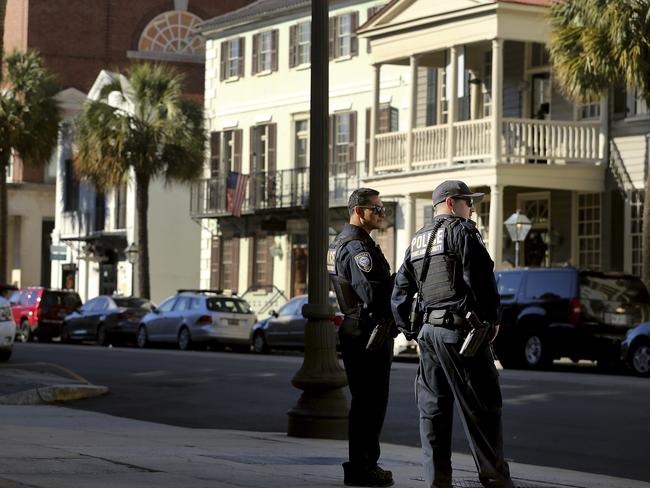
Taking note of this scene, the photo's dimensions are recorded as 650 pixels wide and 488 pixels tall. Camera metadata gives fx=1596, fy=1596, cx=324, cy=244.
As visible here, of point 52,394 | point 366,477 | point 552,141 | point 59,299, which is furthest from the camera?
point 59,299

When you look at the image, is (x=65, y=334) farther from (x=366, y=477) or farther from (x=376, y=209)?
(x=366, y=477)

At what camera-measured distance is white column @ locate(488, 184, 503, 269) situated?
33.8 metres

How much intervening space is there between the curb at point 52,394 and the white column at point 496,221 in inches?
592

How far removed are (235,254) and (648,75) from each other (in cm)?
2127

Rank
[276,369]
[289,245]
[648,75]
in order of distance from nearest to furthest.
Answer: [276,369] < [648,75] < [289,245]

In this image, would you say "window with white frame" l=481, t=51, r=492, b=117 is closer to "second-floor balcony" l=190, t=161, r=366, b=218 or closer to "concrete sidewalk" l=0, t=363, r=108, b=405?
"second-floor balcony" l=190, t=161, r=366, b=218

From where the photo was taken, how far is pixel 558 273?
27.4 m

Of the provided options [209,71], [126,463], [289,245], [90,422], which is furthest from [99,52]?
Answer: [126,463]

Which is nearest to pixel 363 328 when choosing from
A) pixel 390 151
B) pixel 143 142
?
pixel 390 151

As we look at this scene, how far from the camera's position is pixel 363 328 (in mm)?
10477

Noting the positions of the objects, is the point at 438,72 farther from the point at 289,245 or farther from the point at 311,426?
the point at 311,426

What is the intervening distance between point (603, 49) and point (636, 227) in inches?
214

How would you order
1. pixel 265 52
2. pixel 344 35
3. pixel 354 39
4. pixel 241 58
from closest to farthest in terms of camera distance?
pixel 354 39 < pixel 344 35 < pixel 265 52 < pixel 241 58

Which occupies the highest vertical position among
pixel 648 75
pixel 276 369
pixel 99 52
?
pixel 99 52
